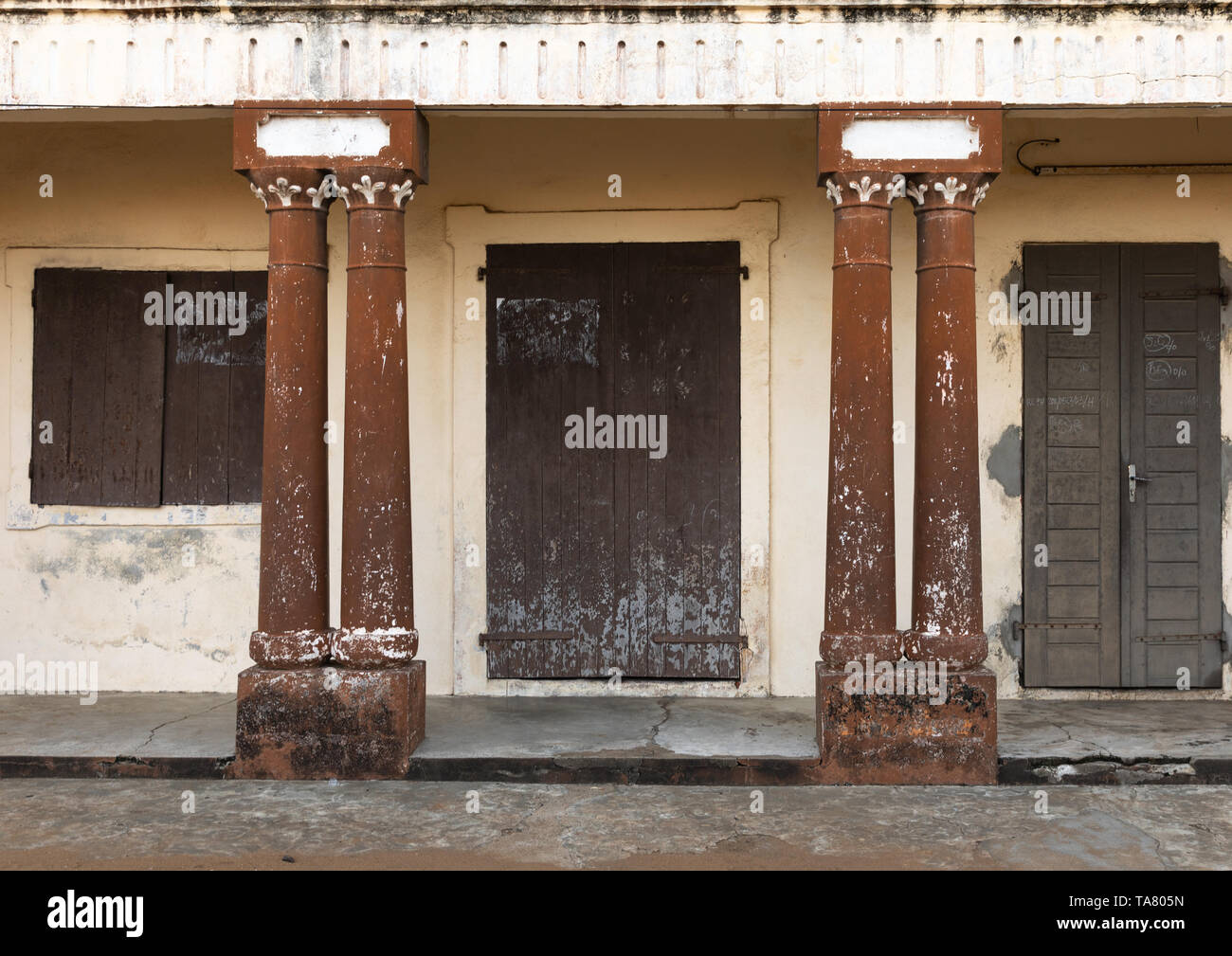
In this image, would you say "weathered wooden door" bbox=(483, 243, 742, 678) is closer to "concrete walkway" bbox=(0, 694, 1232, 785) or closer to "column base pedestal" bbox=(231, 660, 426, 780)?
"concrete walkway" bbox=(0, 694, 1232, 785)

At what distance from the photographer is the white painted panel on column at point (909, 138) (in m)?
5.85

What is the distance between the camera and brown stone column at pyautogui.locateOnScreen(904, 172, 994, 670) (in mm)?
5852

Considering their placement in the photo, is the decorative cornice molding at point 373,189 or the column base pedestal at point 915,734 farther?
the decorative cornice molding at point 373,189

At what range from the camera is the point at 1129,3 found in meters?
5.76

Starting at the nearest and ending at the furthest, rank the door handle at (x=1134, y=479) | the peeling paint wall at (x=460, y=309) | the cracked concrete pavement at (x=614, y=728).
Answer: the cracked concrete pavement at (x=614, y=728), the door handle at (x=1134, y=479), the peeling paint wall at (x=460, y=309)

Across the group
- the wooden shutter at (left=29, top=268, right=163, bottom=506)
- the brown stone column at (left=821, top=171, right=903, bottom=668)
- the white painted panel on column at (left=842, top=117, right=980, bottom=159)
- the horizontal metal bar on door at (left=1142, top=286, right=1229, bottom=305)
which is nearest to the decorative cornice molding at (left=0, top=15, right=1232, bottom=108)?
the white painted panel on column at (left=842, top=117, right=980, bottom=159)

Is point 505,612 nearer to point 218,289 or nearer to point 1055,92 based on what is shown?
point 218,289

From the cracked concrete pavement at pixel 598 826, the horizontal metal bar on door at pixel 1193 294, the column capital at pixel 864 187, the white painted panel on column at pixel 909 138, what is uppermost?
the white painted panel on column at pixel 909 138

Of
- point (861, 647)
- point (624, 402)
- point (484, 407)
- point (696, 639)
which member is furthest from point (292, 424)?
point (861, 647)

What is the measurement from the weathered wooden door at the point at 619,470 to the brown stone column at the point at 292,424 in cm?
172

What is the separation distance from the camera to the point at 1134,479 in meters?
7.32

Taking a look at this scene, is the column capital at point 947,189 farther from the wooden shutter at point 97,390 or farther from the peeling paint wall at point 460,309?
the wooden shutter at point 97,390

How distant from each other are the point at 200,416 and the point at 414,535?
1554 millimetres

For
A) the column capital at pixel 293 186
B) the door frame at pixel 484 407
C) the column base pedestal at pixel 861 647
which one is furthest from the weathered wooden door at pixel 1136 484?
→ the column capital at pixel 293 186
